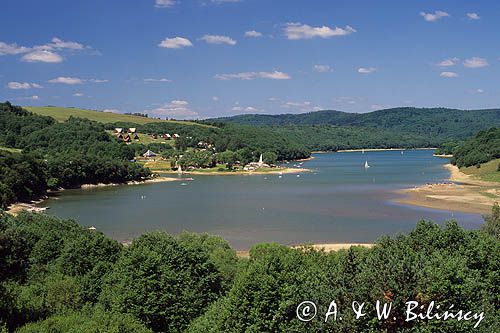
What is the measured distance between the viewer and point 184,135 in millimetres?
144125

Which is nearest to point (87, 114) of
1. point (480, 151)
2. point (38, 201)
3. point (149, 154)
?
point (149, 154)

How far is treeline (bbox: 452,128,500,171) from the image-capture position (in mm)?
97750

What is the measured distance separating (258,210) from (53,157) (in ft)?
137

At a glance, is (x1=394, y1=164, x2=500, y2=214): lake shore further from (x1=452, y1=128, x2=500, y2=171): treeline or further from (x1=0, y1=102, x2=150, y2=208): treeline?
(x1=0, y1=102, x2=150, y2=208): treeline

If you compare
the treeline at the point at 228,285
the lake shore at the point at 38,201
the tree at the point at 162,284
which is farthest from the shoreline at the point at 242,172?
the tree at the point at 162,284

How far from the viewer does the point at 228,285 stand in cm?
2034

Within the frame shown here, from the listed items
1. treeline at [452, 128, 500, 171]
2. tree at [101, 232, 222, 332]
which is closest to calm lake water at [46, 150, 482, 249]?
treeline at [452, 128, 500, 171]

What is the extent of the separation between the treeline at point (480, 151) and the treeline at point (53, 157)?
62.4 metres

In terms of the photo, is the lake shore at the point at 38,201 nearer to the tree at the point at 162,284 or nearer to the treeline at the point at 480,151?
the tree at the point at 162,284

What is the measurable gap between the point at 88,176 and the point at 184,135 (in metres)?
62.8

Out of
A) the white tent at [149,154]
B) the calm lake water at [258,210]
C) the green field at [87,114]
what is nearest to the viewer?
the calm lake water at [258,210]

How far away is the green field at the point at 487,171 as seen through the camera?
8406 centimetres

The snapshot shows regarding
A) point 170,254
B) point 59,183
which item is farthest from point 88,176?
point 170,254

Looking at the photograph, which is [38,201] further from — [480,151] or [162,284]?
[480,151]
